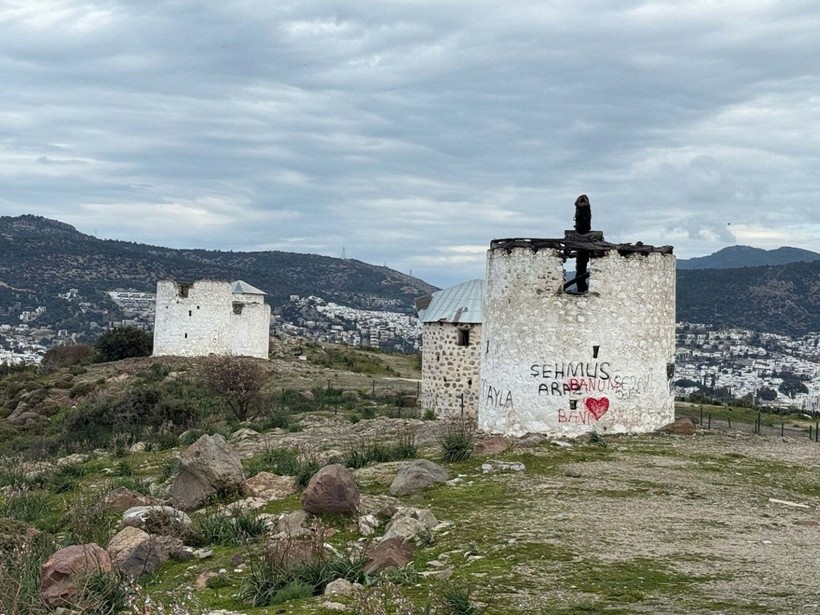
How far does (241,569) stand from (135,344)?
149 feet

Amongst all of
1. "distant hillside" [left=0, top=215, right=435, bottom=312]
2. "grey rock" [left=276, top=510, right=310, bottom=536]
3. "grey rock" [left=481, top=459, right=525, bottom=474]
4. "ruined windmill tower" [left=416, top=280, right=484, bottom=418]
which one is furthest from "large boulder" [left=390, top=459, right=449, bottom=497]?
"distant hillside" [left=0, top=215, right=435, bottom=312]

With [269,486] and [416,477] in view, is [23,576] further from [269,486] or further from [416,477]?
[416,477]

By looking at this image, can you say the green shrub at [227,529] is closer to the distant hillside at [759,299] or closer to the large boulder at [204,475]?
the large boulder at [204,475]

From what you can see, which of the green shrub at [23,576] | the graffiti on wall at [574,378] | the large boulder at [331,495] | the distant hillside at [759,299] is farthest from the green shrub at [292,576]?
the distant hillside at [759,299]

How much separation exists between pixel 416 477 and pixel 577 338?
673 cm

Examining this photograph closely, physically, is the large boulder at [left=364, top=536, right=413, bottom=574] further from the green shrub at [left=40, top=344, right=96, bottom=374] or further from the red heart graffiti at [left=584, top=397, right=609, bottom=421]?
the green shrub at [left=40, top=344, right=96, bottom=374]

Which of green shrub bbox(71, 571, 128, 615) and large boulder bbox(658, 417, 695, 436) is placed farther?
large boulder bbox(658, 417, 695, 436)

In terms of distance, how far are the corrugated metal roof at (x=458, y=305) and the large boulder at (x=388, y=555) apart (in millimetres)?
16884

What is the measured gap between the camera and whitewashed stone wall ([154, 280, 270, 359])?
163ft

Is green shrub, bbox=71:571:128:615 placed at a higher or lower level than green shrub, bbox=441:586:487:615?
lower

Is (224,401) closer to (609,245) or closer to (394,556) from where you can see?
(609,245)

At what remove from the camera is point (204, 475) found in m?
14.3

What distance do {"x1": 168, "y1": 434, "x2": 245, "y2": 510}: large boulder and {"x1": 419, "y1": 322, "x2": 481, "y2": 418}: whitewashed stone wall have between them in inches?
522

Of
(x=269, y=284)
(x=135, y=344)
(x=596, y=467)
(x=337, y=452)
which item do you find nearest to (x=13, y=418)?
(x=135, y=344)
